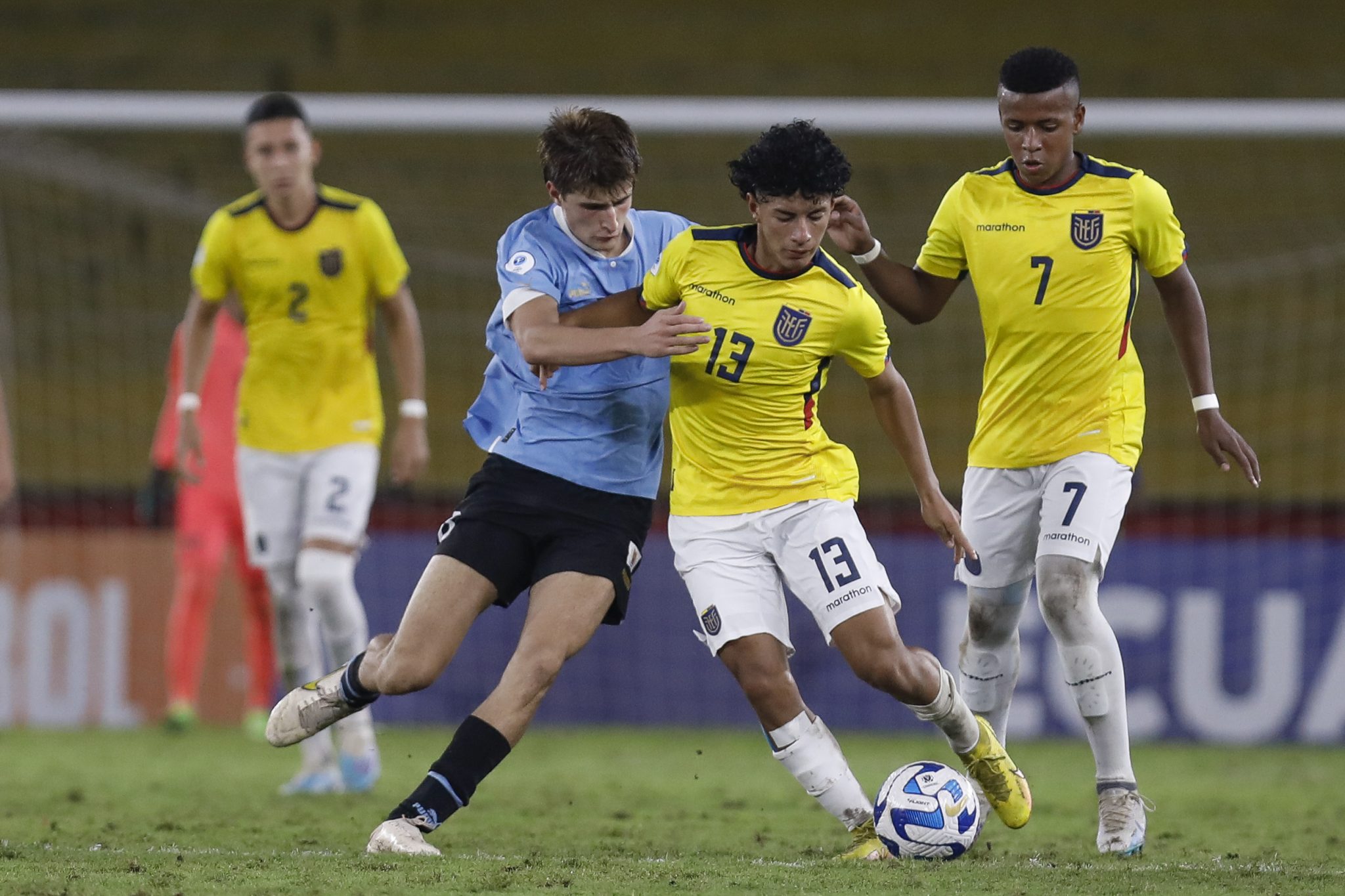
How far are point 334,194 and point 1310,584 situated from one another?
5.62m

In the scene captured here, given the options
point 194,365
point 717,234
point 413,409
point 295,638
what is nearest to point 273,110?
point 194,365

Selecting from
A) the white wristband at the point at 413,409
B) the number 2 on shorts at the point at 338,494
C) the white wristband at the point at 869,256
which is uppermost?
the white wristband at the point at 869,256

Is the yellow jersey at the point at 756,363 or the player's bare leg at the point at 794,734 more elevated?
the yellow jersey at the point at 756,363

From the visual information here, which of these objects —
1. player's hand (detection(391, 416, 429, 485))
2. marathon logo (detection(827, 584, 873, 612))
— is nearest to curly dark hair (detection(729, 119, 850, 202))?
marathon logo (detection(827, 584, 873, 612))

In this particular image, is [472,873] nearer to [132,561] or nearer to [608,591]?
[608,591]

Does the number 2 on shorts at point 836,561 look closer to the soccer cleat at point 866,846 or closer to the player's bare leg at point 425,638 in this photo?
the soccer cleat at point 866,846

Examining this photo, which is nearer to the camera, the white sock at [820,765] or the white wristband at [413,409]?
the white sock at [820,765]

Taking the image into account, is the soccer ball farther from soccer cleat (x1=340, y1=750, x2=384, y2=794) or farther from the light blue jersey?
soccer cleat (x1=340, y1=750, x2=384, y2=794)

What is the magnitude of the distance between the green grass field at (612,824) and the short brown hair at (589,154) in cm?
187

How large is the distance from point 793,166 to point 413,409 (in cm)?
249

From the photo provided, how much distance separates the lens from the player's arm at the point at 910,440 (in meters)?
4.77

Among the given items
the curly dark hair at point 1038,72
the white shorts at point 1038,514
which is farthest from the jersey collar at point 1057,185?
Result: the white shorts at point 1038,514

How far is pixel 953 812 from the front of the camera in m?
4.67

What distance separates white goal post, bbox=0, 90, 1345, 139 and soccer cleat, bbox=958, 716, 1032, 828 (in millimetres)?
3804
